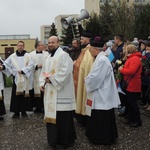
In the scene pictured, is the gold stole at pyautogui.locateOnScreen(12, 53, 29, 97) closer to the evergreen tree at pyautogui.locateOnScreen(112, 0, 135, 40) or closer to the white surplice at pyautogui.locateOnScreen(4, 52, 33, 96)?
the white surplice at pyautogui.locateOnScreen(4, 52, 33, 96)

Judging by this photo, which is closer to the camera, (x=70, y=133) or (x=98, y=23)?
(x=70, y=133)

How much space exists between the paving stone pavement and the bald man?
0.28m

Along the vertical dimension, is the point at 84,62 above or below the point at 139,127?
above

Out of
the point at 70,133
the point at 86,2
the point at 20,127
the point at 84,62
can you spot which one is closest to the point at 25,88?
the point at 20,127

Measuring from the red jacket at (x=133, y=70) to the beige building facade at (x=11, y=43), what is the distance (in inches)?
2718

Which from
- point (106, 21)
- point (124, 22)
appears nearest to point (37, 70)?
point (124, 22)

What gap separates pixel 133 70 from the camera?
22.0 feet

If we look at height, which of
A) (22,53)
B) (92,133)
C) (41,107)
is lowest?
(41,107)

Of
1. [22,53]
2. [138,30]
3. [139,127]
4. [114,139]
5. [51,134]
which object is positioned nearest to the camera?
[51,134]

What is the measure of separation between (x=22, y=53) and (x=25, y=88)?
0.99 meters

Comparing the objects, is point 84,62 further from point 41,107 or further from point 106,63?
point 41,107

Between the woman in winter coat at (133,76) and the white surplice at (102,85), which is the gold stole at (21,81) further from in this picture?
the white surplice at (102,85)

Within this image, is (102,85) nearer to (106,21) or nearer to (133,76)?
(133,76)

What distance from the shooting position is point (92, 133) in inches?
231
